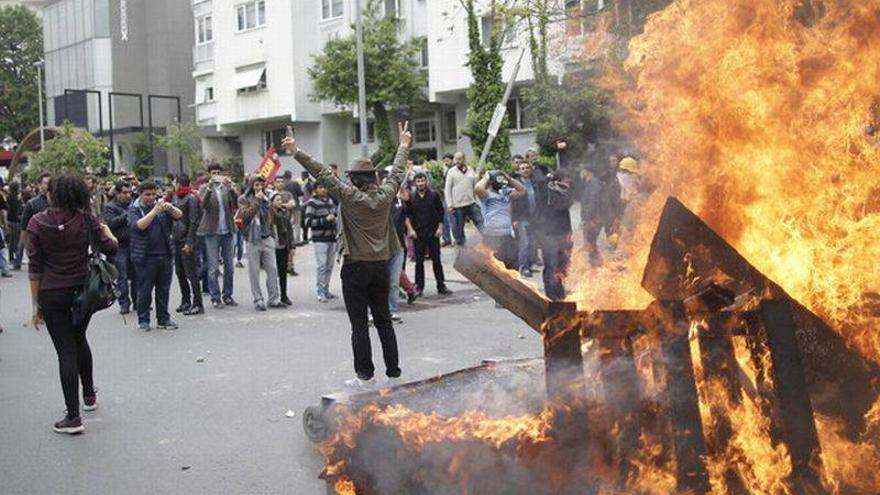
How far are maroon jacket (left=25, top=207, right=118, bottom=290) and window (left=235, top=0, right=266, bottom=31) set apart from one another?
3556cm

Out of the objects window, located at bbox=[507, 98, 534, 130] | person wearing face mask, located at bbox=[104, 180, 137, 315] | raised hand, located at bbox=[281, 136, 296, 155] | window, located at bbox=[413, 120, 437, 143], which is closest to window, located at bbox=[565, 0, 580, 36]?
raised hand, located at bbox=[281, 136, 296, 155]

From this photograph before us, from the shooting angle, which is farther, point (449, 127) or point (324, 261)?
point (449, 127)

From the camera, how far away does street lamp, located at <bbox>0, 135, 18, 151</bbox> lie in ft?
192

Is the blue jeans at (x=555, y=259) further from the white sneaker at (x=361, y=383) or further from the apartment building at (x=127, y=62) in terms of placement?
the apartment building at (x=127, y=62)

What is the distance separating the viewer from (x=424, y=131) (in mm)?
36688

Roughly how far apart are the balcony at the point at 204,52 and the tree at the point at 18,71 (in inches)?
729

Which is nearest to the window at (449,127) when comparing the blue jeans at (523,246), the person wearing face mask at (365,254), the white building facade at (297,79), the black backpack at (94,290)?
the white building facade at (297,79)

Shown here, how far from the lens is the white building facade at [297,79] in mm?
33000

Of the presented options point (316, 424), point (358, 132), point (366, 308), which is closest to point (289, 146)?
point (366, 308)

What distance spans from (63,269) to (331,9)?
3422 cm

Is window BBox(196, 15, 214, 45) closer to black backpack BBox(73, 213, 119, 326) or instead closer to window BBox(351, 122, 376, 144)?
window BBox(351, 122, 376, 144)

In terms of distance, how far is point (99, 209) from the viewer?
17.9 meters

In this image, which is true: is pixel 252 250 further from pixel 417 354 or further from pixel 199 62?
pixel 199 62

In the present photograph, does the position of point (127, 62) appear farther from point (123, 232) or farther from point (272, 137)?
point (123, 232)
